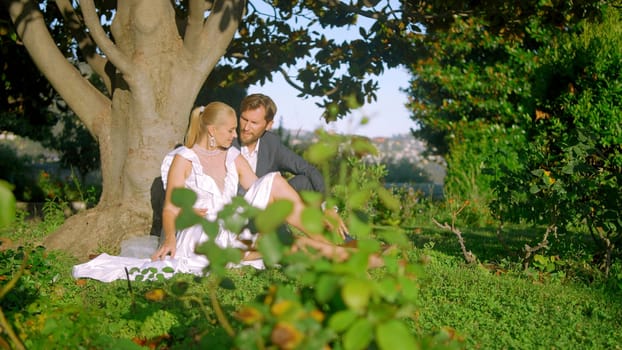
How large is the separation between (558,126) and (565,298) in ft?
19.8

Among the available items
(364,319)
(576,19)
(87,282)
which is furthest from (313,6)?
(364,319)

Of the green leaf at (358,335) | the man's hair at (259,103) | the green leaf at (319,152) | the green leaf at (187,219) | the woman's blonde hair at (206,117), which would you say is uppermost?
the man's hair at (259,103)

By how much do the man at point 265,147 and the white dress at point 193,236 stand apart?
0.47 metres

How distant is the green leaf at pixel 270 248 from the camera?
5.88 ft

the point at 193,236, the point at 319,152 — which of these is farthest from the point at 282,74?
the point at 319,152

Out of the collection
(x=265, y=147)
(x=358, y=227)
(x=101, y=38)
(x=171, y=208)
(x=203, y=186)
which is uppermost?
(x=101, y=38)

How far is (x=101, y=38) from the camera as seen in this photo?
677 cm

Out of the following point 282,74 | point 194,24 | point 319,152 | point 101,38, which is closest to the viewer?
point 319,152

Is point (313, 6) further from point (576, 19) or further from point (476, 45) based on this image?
point (476, 45)

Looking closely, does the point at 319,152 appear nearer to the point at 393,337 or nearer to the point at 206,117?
the point at 393,337

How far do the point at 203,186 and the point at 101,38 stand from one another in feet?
6.32

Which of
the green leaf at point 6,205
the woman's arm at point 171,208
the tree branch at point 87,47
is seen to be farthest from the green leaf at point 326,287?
the tree branch at point 87,47

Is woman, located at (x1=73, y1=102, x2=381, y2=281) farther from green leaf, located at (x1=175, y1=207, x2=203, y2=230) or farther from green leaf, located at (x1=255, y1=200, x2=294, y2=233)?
green leaf, located at (x1=255, y1=200, x2=294, y2=233)

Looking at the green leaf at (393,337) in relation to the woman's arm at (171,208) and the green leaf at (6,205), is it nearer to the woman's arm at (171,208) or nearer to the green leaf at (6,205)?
the green leaf at (6,205)
